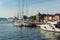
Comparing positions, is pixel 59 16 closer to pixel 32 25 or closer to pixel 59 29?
pixel 32 25

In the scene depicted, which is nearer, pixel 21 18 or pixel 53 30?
pixel 53 30

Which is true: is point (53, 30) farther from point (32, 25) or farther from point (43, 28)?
point (32, 25)

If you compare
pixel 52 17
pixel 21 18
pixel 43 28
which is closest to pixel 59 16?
pixel 52 17

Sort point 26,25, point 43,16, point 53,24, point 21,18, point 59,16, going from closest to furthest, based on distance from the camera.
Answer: point 53,24 < point 26,25 < point 21,18 < point 59,16 < point 43,16

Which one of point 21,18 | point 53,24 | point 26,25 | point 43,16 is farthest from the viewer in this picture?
point 43,16

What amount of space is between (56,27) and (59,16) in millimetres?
115535

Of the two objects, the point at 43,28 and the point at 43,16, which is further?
the point at 43,16

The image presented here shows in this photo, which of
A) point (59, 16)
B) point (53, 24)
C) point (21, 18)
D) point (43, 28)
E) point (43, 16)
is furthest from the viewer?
point (43, 16)

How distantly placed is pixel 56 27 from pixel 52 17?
12494cm

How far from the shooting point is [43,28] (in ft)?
236

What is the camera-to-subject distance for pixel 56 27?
6300cm

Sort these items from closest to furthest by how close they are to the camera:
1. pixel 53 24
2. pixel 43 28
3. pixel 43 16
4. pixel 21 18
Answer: pixel 53 24, pixel 43 28, pixel 21 18, pixel 43 16

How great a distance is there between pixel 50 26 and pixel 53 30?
3.02m

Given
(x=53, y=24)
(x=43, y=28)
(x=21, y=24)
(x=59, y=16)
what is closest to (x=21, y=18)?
(x=21, y=24)
